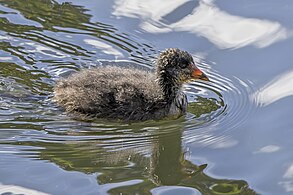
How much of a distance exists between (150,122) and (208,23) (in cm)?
155

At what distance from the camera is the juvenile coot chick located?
273 inches

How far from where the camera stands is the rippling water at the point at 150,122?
5773 millimetres

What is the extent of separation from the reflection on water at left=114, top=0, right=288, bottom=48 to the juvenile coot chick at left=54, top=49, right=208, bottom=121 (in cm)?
76

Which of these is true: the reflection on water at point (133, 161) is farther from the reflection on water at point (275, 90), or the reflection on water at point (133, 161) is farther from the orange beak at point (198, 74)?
the reflection on water at point (275, 90)

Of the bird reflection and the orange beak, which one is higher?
the orange beak

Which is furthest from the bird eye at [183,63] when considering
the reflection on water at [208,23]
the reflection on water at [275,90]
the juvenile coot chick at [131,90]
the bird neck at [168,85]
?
the reflection on water at [208,23]

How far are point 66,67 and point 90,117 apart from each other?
3.00 ft

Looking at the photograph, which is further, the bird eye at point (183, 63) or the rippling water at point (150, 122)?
the bird eye at point (183, 63)

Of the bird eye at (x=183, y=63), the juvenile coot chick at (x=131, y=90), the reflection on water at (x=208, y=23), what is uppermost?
the reflection on water at (x=208, y=23)

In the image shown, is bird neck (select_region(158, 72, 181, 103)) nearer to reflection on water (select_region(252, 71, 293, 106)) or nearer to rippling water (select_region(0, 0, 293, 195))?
rippling water (select_region(0, 0, 293, 195))

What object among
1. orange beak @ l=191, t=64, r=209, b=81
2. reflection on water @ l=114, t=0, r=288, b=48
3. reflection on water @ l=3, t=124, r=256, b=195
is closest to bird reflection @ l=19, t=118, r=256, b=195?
reflection on water @ l=3, t=124, r=256, b=195

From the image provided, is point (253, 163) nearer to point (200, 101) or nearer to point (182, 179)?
point (182, 179)

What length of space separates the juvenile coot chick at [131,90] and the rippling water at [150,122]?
11cm

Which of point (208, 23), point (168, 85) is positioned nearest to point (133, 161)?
point (168, 85)
